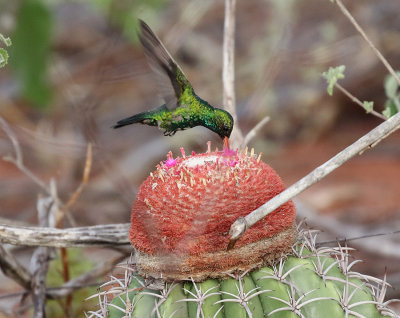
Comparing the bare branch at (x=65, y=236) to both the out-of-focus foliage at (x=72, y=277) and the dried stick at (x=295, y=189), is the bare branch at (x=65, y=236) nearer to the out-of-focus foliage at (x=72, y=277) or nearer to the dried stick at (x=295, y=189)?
the out-of-focus foliage at (x=72, y=277)

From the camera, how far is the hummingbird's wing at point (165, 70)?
1578 millimetres

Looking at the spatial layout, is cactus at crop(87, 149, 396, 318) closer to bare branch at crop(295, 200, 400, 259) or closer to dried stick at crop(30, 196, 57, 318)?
dried stick at crop(30, 196, 57, 318)

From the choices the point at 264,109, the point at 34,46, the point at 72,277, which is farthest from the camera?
the point at 264,109

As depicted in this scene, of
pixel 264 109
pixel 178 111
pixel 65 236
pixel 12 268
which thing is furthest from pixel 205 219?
pixel 264 109

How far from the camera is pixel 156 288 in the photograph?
164 centimetres

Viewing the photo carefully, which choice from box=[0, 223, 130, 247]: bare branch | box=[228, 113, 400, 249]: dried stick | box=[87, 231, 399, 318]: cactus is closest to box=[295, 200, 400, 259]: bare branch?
box=[0, 223, 130, 247]: bare branch

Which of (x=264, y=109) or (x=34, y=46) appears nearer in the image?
(x=34, y=46)

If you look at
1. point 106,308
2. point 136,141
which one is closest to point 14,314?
point 106,308

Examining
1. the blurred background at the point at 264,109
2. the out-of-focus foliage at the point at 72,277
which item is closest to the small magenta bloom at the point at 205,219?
the out-of-focus foliage at the point at 72,277

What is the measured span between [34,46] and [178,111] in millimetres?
596

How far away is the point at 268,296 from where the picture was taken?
5.05 ft

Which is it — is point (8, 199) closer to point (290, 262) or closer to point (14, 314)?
point (14, 314)

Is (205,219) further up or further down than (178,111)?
further down

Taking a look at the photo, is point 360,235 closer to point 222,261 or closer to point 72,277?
point 72,277
